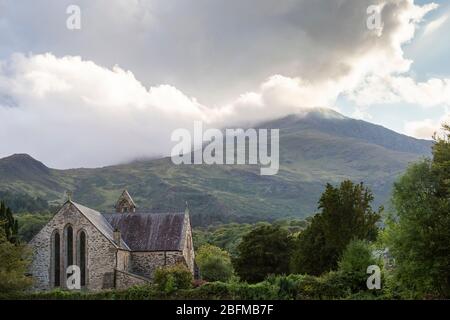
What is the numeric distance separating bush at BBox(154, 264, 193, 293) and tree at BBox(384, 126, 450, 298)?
16437 mm

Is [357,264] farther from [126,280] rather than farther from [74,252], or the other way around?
[74,252]

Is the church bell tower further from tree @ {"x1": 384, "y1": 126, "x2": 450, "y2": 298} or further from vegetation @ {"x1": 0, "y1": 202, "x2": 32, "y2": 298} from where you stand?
tree @ {"x1": 384, "y1": 126, "x2": 450, "y2": 298}

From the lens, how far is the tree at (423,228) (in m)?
36.8

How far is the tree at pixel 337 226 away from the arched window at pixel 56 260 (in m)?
23.6

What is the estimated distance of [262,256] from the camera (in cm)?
6306

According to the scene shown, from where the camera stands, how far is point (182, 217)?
6625cm

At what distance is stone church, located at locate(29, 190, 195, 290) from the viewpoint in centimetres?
5894

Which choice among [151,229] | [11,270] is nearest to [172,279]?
[11,270]

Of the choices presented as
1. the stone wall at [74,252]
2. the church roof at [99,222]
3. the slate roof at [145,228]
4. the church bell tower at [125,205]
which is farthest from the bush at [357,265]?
the church bell tower at [125,205]

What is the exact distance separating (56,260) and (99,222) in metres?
5.72

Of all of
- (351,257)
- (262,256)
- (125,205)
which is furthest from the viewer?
(125,205)
